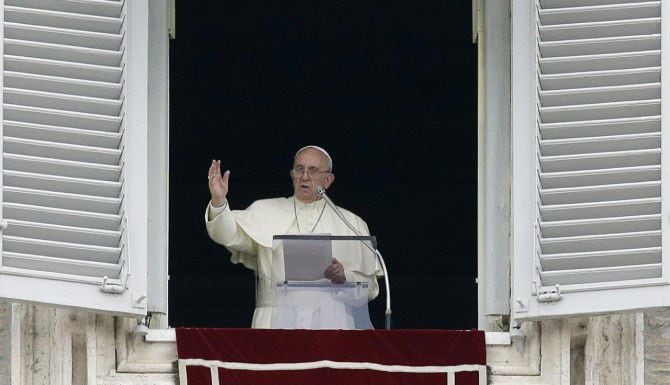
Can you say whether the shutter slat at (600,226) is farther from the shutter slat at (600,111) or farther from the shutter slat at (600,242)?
the shutter slat at (600,111)

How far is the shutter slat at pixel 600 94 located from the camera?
10.4 meters

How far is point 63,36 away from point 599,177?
6.32ft

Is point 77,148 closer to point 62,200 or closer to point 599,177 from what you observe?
point 62,200

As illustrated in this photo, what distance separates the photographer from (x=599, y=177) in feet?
34.1

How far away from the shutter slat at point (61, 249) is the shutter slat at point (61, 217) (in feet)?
0.26

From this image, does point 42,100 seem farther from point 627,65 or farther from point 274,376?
point 627,65

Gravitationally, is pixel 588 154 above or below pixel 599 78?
below

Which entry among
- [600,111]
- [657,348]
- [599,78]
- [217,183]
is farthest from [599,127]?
[217,183]

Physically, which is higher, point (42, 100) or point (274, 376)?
point (42, 100)

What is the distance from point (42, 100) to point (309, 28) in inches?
167

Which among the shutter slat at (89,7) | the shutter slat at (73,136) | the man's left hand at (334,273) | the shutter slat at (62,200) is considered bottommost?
the man's left hand at (334,273)

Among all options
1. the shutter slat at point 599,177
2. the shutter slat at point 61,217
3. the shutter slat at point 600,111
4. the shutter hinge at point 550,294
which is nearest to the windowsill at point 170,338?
the shutter hinge at point 550,294

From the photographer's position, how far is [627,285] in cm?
1016

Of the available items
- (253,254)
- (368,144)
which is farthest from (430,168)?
(253,254)
